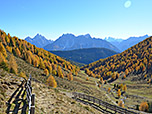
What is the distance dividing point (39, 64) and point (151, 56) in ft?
634

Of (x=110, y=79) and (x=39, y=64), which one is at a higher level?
(x=39, y=64)

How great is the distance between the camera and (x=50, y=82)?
196 feet

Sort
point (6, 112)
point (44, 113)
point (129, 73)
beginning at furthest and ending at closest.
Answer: point (129, 73) < point (44, 113) < point (6, 112)

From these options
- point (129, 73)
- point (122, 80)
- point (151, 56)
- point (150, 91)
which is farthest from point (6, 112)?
point (151, 56)

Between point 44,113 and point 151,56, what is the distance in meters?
230

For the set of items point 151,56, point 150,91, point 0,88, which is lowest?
point 150,91

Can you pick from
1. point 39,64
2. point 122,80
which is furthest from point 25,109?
point 122,80

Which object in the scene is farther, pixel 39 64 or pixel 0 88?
pixel 39 64

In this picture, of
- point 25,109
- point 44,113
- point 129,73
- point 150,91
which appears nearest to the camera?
point 25,109

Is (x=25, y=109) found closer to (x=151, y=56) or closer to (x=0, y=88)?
(x=0, y=88)

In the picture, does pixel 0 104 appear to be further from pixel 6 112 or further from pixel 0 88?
pixel 0 88

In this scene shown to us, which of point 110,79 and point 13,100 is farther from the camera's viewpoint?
point 110,79

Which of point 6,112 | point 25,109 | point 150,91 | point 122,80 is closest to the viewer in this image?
point 6,112

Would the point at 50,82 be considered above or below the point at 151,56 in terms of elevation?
below
